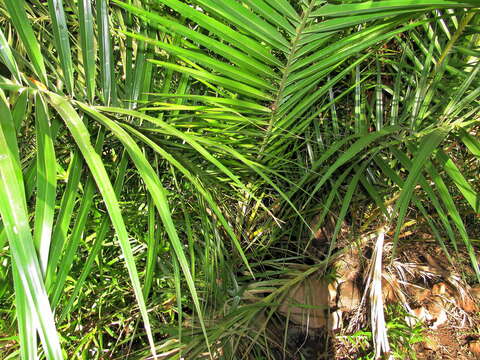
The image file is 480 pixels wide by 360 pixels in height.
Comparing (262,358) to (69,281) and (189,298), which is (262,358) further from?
(69,281)

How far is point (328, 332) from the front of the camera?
1.00 metres

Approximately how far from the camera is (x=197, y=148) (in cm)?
46

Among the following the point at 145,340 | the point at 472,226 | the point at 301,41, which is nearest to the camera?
the point at 301,41

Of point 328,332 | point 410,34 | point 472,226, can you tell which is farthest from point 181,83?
point 472,226

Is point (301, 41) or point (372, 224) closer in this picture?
point (301, 41)

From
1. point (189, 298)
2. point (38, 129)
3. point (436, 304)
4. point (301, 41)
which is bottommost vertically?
point (436, 304)

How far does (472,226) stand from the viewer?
1077 mm

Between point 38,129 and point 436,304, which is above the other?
point 38,129

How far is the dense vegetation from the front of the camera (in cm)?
40

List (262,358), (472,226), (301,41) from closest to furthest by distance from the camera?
(301,41)
(262,358)
(472,226)

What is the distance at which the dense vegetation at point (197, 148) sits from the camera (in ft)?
1.30

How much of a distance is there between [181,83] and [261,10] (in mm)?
274

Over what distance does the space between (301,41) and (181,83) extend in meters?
0.26

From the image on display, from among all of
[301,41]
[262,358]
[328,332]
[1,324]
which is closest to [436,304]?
[328,332]
